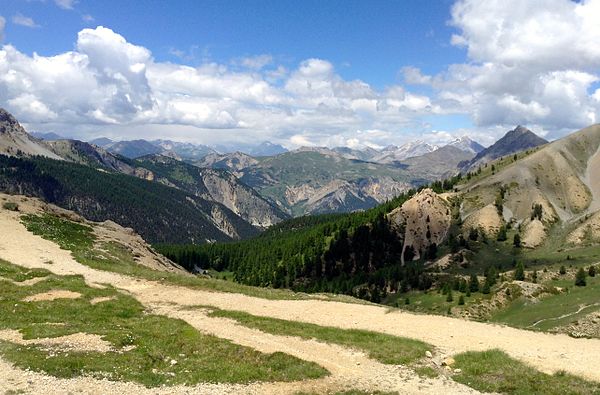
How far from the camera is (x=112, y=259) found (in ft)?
234

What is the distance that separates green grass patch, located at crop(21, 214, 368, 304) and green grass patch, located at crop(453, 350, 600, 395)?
26567 millimetres

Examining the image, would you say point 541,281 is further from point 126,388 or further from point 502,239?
point 126,388

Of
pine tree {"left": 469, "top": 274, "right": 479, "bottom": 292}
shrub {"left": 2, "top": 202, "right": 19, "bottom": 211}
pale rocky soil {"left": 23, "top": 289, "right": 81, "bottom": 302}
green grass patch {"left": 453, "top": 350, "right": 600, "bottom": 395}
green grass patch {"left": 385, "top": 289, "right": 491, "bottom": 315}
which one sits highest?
shrub {"left": 2, "top": 202, "right": 19, "bottom": 211}

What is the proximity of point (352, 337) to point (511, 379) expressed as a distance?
41.3 feet

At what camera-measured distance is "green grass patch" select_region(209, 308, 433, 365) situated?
32.3 m

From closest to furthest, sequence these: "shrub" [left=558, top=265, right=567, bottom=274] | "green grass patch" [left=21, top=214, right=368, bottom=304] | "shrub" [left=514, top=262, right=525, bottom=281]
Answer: "green grass patch" [left=21, top=214, right=368, bottom=304]
"shrub" [left=514, top=262, right=525, bottom=281]
"shrub" [left=558, top=265, right=567, bottom=274]

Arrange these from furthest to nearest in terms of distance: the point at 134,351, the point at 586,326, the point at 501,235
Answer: the point at 501,235, the point at 586,326, the point at 134,351

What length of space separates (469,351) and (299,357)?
13.3 m

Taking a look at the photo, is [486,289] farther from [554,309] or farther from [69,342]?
[69,342]

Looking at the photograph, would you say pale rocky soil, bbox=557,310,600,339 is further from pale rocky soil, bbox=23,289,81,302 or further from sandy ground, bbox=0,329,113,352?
pale rocky soil, bbox=23,289,81,302

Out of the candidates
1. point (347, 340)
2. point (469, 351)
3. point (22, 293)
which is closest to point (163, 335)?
point (347, 340)

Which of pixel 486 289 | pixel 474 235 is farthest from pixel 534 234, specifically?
pixel 486 289

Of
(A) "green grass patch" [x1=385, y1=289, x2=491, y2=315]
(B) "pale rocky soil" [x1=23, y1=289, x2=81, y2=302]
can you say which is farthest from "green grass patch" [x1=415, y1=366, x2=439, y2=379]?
(A) "green grass patch" [x1=385, y1=289, x2=491, y2=315]

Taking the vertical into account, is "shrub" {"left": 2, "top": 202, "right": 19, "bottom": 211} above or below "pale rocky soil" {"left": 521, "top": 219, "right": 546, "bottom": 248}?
above
